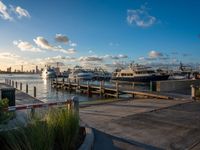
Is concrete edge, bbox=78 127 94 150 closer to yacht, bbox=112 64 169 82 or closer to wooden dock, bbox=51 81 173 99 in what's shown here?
wooden dock, bbox=51 81 173 99

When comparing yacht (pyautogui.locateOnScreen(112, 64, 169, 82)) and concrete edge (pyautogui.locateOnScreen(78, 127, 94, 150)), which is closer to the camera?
concrete edge (pyautogui.locateOnScreen(78, 127, 94, 150))

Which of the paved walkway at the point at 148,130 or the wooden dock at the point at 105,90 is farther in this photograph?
the wooden dock at the point at 105,90

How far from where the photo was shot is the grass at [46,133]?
3.94 meters

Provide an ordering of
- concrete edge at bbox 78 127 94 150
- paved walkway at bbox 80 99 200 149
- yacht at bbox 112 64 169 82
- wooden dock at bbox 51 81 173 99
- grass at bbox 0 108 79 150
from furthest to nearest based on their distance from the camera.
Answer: yacht at bbox 112 64 169 82 → wooden dock at bbox 51 81 173 99 → paved walkway at bbox 80 99 200 149 → concrete edge at bbox 78 127 94 150 → grass at bbox 0 108 79 150

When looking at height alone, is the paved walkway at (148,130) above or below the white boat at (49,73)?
below

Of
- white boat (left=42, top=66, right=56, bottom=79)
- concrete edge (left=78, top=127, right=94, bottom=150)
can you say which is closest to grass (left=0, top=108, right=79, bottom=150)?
concrete edge (left=78, top=127, right=94, bottom=150)

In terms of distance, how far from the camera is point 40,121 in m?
4.39

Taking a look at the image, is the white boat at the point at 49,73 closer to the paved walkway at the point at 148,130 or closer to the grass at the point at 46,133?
the paved walkway at the point at 148,130

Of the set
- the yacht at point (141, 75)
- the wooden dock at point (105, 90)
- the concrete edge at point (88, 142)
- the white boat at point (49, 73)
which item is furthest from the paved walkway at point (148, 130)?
the white boat at point (49, 73)

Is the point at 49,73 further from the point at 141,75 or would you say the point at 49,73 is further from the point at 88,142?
the point at 88,142

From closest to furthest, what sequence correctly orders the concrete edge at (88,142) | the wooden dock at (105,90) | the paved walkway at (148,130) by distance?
the concrete edge at (88,142) → the paved walkway at (148,130) → the wooden dock at (105,90)

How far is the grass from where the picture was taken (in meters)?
3.94

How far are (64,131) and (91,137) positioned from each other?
4.30 feet

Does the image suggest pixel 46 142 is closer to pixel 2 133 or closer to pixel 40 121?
pixel 40 121
